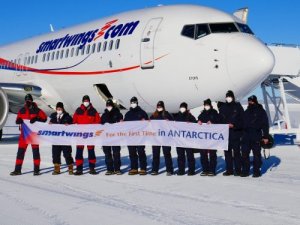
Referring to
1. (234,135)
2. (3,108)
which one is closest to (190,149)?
(234,135)

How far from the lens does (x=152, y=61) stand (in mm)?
12195

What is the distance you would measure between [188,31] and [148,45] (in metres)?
1.21

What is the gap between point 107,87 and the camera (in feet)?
45.0

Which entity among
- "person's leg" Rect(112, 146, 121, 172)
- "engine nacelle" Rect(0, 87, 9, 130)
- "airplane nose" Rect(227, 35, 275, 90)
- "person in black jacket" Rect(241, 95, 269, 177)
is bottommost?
"person's leg" Rect(112, 146, 121, 172)

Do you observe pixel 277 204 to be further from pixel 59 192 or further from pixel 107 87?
pixel 107 87

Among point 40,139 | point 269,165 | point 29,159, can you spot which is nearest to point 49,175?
point 40,139

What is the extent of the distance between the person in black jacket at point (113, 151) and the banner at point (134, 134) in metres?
0.11

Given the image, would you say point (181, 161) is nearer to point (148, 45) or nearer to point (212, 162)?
point (212, 162)

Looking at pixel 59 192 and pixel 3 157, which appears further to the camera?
pixel 3 157

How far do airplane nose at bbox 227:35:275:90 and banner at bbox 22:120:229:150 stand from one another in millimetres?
2453

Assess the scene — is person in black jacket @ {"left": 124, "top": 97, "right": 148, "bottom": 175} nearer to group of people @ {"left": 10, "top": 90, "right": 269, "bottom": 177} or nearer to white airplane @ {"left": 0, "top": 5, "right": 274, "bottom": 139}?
group of people @ {"left": 10, "top": 90, "right": 269, "bottom": 177}

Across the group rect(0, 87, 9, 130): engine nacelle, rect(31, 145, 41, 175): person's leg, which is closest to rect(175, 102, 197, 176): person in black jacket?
rect(31, 145, 41, 175): person's leg

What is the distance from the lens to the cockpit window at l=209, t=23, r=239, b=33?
1155cm

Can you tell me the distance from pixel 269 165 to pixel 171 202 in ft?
14.3
